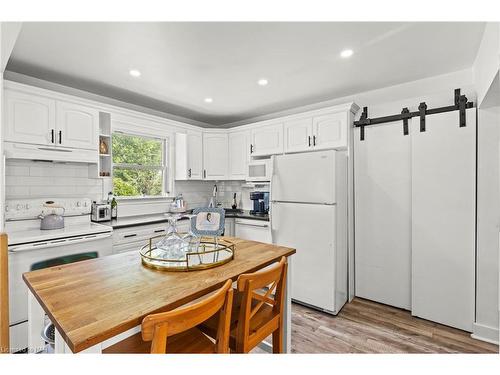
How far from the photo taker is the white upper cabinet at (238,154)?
3.96 meters

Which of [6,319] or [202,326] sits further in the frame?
[202,326]

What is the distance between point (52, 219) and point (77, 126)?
98cm

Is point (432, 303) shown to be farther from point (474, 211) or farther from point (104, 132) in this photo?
point (104, 132)

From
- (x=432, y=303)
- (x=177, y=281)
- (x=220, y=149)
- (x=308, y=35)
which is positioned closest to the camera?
(x=177, y=281)

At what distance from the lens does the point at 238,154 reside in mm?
4078

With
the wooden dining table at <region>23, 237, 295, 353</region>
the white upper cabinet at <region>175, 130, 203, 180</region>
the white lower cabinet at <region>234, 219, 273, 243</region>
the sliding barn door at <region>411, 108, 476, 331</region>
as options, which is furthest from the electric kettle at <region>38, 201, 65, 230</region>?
the sliding barn door at <region>411, 108, 476, 331</region>

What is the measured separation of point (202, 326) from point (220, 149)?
10.2ft

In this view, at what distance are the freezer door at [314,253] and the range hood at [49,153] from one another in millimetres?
2182

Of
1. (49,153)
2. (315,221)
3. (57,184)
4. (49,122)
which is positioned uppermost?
(49,122)

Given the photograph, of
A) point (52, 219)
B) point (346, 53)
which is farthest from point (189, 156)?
point (346, 53)

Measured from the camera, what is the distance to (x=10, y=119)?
2297 mm

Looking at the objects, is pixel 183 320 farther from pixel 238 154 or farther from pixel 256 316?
pixel 238 154

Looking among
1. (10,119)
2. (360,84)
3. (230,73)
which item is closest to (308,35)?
(230,73)

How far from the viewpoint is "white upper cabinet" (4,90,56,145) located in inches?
90.7
